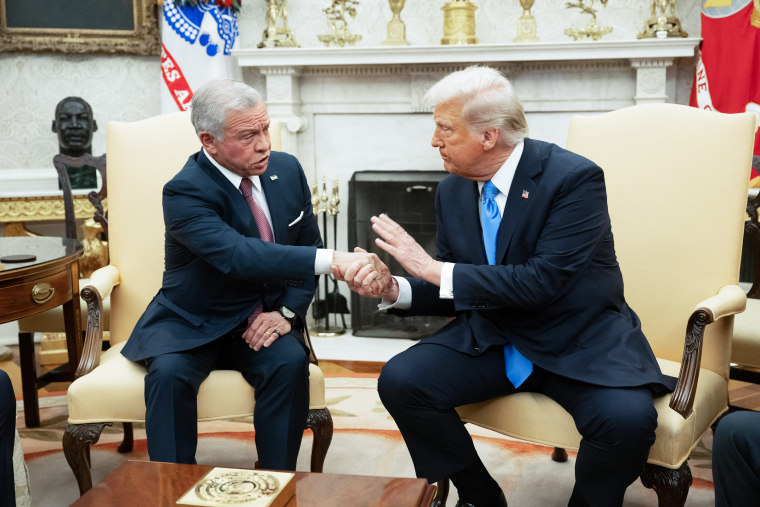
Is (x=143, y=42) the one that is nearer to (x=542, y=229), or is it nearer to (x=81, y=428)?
(x=81, y=428)

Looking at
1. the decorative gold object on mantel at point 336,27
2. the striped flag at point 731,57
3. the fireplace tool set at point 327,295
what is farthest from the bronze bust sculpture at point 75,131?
the striped flag at point 731,57

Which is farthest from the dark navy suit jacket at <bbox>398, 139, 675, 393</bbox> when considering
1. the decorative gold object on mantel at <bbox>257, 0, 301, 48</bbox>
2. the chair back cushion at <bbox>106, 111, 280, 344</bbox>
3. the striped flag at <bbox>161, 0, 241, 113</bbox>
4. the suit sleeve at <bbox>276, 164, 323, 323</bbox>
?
the striped flag at <bbox>161, 0, 241, 113</bbox>

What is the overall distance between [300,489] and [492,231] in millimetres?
928

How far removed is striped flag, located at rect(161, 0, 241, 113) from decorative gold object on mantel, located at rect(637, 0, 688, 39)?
86.4 inches

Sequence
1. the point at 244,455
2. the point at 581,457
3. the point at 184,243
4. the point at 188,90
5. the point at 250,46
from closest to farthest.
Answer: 1. the point at 581,457
2. the point at 184,243
3. the point at 244,455
4. the point at 188,90
5. the point at 250,46

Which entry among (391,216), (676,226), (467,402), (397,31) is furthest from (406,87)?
(467,402)

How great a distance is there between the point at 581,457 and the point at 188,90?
3.24 meters

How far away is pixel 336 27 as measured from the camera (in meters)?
4.44

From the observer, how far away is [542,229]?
2.07 metres

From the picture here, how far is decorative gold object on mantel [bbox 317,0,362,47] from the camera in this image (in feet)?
14.0

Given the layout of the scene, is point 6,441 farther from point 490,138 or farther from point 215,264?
point 490,138

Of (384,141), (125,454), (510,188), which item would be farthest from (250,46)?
(510,188)

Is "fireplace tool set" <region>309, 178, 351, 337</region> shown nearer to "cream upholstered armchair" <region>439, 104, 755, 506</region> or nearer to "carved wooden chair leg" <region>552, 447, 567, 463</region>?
"carved wooden chair leg" <region>552, 447, 567, 463</region>

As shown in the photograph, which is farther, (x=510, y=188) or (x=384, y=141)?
(x=384, y=141)
